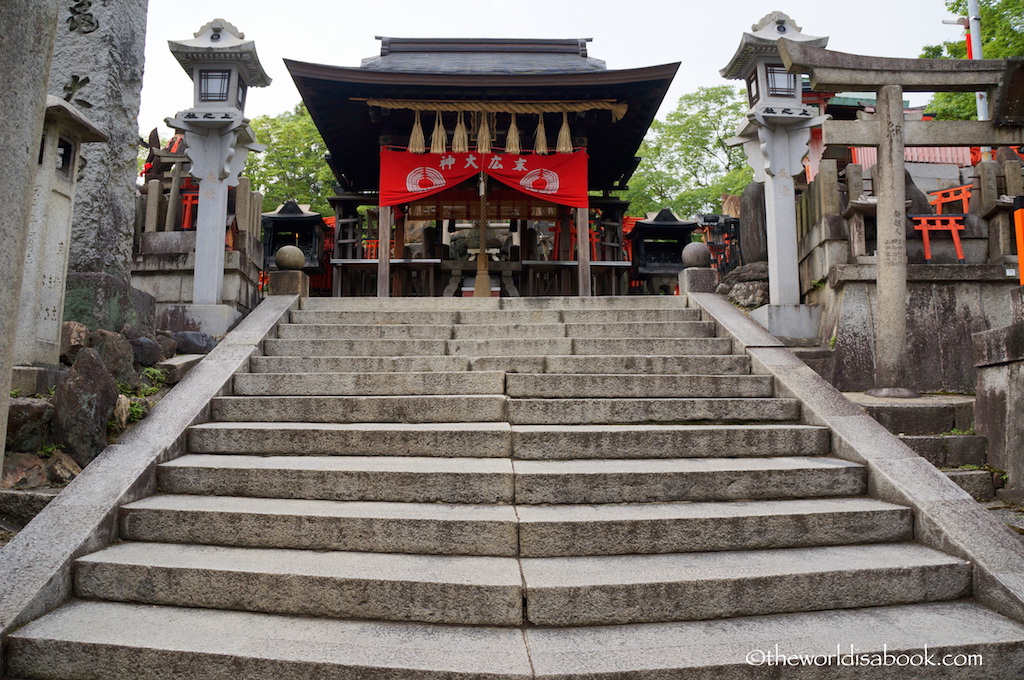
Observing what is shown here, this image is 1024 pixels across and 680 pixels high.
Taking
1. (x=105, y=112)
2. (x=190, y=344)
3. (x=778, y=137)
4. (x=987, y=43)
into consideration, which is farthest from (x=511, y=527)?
(x=987, y=43)

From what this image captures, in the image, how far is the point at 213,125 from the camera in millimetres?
7594

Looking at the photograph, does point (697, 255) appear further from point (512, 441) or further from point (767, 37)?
point (512, 441)

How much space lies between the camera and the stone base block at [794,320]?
7.19 metres

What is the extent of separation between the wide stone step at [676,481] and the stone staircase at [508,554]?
1cm

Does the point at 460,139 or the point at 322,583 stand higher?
the point at 460,139

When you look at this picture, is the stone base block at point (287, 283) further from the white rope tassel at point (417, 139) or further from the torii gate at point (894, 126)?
the torii gate at point (894, 126)

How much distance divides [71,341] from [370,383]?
7.76 ft

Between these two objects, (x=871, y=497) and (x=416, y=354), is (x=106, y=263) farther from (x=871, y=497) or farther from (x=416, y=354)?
(x=871, y=497)

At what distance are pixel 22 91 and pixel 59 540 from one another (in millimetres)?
2163

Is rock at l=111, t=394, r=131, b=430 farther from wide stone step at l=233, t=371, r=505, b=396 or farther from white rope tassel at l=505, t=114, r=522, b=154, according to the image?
white rope tassel at l=505, t=114, r=522, b=154

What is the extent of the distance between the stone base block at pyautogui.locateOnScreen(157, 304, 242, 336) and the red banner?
13.3ft

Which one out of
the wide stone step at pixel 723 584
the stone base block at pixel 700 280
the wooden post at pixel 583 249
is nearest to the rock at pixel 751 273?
the stone base block at pixel 700 280

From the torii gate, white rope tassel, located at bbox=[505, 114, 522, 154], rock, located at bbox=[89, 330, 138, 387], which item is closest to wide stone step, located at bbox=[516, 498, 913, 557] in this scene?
the torii gate

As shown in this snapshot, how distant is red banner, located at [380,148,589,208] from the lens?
10.4 metres
